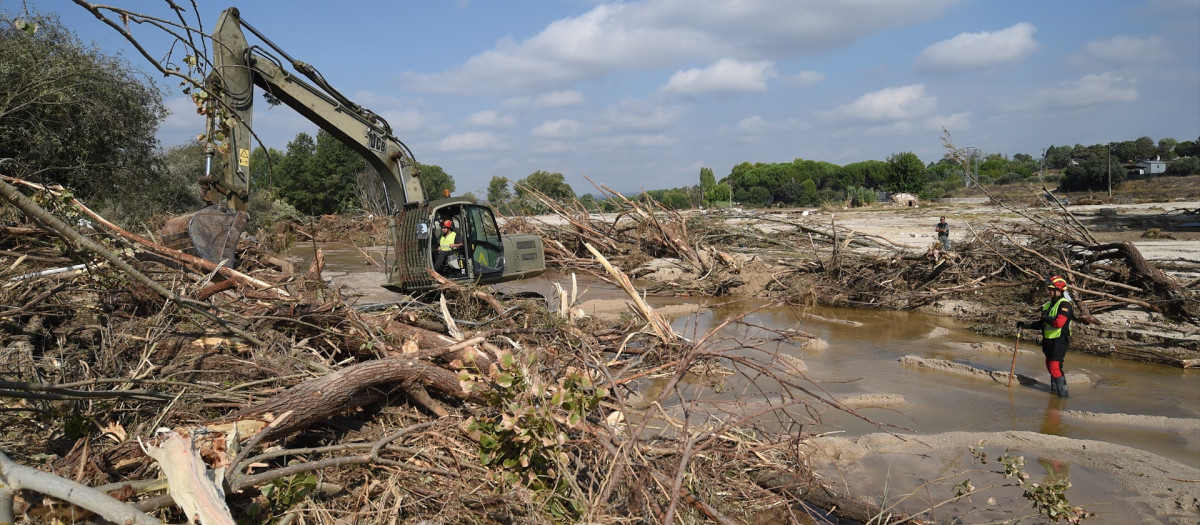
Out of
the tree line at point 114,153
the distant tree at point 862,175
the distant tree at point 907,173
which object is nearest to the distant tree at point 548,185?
the tree line at point 114,153

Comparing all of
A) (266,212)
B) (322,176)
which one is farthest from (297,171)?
(266,212)

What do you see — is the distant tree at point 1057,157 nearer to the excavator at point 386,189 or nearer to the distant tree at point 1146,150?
the distant tree at point 1146,150

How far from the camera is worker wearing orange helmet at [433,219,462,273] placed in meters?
9.27

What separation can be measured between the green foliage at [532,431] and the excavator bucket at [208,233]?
18.0ft

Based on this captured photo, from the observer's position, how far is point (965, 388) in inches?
300

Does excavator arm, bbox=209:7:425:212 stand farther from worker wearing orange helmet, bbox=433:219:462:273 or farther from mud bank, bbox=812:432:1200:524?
mud bank, bbox=812:432:1200:524

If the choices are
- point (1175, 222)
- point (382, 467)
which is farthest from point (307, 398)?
point (1175, 222)

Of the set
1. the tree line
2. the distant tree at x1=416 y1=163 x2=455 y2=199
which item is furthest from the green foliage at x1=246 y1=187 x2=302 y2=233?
the distant tree at x1=416 y1=163 x2=455 y2=199

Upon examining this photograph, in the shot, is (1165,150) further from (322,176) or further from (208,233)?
(208,233)

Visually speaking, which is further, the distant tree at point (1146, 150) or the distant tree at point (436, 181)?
the distant tree at point (1146, 150)

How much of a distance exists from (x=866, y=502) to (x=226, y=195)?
25.1 ft

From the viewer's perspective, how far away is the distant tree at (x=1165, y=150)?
58750 mm

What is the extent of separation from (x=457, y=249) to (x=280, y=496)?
20.6 ft

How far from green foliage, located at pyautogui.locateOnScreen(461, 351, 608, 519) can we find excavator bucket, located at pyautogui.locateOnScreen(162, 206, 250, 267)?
5490 mm
